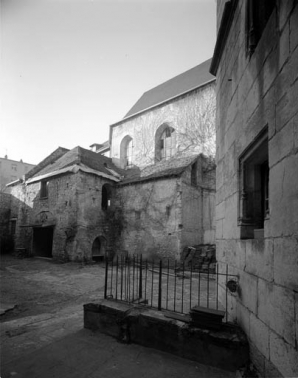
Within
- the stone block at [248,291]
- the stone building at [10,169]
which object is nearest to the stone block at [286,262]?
the stone block at [248,291]

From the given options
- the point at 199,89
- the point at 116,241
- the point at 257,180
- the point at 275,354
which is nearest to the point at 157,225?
the point at 116,241

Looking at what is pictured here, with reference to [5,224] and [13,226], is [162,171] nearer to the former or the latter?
[13,226]

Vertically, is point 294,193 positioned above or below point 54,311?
above

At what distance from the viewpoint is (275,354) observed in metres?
2.41

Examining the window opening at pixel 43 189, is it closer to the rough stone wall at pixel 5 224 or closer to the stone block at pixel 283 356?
the rough stone wall at pixel 5 224

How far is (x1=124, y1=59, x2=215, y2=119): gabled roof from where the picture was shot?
19145 millimetres

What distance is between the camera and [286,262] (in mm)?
2203

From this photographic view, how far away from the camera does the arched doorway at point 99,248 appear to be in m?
16.1

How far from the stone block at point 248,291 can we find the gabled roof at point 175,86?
16.6m

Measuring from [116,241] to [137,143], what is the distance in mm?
8473

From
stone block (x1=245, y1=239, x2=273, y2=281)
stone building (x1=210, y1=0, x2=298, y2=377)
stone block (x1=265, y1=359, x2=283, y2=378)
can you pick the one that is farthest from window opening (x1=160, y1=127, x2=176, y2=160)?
stone block (x1=265, y1=359, x2=283, y2=378)

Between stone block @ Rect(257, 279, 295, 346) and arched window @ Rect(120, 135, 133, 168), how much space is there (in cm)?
1914

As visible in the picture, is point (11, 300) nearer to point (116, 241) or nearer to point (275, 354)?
point (275, 354)

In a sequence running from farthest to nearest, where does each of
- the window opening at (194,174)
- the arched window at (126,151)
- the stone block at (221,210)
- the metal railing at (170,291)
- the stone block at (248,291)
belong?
the arched window at (126,151), the window opening at (194,174), the stone block at (221,210), the metal railing at (170,291), the stone block at (248,291)
